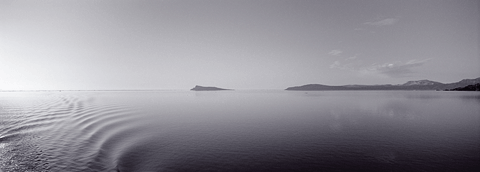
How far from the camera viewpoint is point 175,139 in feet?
78.5

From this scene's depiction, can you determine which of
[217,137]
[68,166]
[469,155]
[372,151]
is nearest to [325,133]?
[372,151]

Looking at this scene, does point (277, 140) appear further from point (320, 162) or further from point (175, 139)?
point (175, 139)

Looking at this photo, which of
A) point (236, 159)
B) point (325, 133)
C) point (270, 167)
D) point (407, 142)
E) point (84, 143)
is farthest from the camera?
point (325, 133)

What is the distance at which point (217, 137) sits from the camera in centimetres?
2475

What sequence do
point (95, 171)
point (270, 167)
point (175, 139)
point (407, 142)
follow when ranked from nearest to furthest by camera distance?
point (95, 171) → point (270, 167) → point (407, 142) → point (175, 139)

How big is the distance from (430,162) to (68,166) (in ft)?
92.8

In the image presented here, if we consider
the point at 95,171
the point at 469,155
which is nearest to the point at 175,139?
the point at 95,171

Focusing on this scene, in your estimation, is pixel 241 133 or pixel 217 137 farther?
pixel 241 133

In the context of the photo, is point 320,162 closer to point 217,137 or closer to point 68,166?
point 217,137

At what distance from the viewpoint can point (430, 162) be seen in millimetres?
16375

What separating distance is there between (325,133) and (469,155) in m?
12.6

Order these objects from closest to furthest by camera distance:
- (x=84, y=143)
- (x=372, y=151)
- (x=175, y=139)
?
(x=372, y=151), (x=84, y=143), (x=175, y=139)

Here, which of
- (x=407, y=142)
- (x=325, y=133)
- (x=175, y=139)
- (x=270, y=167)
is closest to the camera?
(x=270, y=167)

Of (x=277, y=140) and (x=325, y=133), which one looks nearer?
(x=277, y=140)
